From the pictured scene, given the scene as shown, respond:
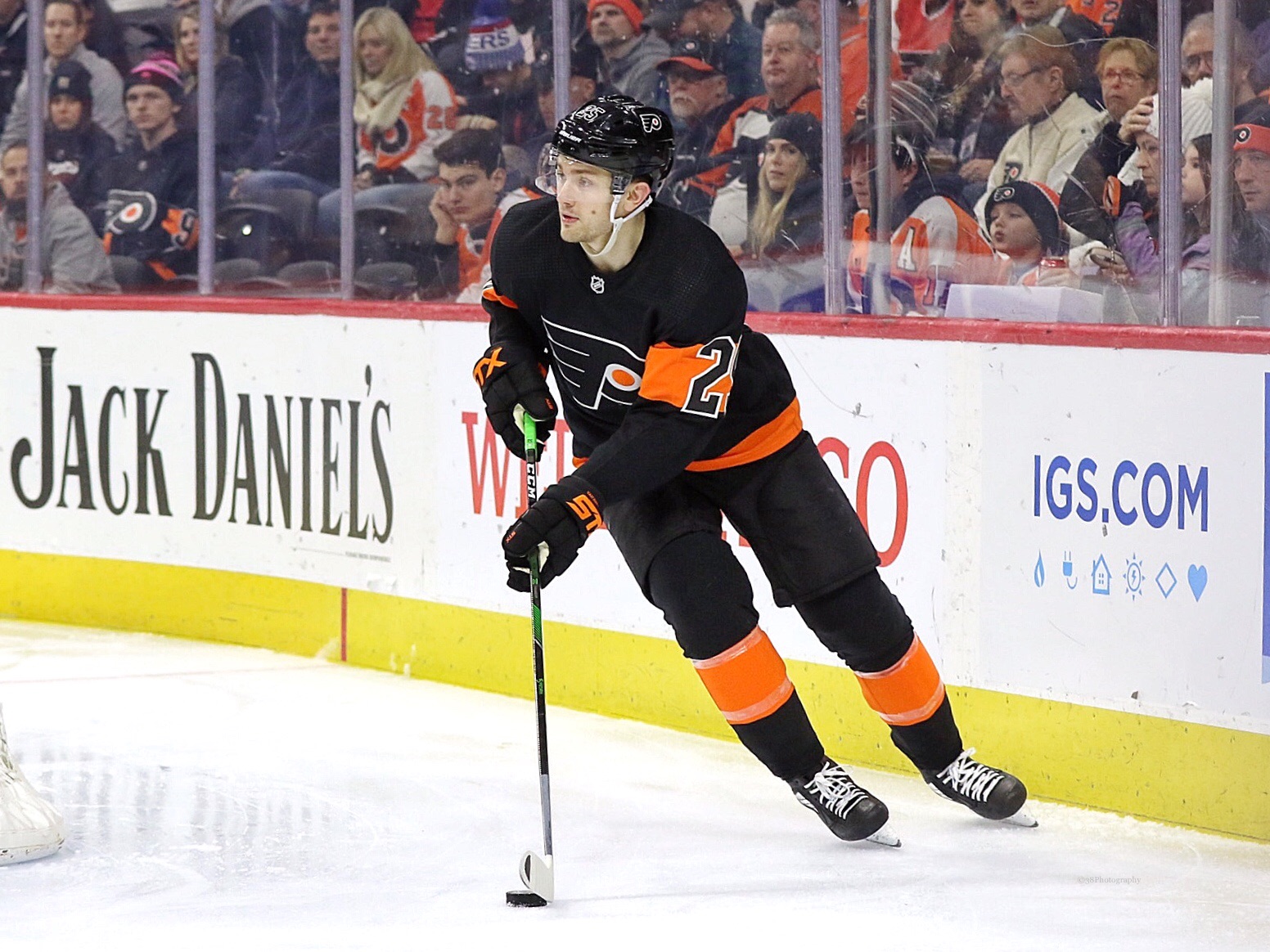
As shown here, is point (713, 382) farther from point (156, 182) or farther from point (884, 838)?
point (156, 182)

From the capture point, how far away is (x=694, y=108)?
4816 millimetres

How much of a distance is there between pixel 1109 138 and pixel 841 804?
1.46 meters

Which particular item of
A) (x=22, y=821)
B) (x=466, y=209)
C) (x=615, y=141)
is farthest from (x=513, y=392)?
(x=466, y=209)

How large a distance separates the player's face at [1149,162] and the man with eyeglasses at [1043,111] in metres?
0.11

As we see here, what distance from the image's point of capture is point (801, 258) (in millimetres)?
4582

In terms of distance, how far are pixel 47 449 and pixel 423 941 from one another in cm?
337

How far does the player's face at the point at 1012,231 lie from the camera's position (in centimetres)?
414

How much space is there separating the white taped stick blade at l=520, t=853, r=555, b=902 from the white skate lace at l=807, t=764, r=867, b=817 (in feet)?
1.75

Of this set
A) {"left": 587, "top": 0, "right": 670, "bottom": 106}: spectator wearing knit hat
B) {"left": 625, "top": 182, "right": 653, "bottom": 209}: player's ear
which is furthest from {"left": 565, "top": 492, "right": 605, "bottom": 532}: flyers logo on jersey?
{"left": 587, "top": 0, "right": 670, "bottom": 106}: spectator wearing knit hat

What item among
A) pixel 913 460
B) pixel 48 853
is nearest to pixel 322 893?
pixel 48 853

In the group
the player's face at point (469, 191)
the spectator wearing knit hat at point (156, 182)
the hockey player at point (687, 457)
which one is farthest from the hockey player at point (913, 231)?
the spectator wearing knit hat at point (156, 182)

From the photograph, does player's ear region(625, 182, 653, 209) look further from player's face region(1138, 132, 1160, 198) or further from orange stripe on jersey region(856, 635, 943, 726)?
player's face region(1138, 132, 1160, 198)

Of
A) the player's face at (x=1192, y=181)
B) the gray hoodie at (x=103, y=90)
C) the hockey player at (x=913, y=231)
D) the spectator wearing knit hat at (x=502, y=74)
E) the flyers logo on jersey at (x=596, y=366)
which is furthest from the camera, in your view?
the gray hoodie at (x=103, y=90)

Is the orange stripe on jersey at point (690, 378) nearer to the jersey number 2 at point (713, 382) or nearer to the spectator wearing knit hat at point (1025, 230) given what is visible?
the jersey number 2 at point (713, 382)
